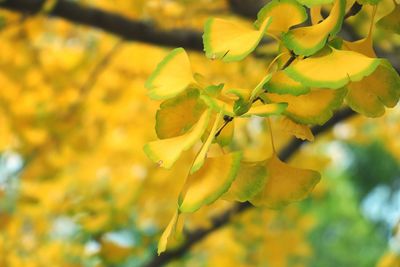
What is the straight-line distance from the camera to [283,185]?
0.46 meters

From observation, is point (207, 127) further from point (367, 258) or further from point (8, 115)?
point (367, 258)

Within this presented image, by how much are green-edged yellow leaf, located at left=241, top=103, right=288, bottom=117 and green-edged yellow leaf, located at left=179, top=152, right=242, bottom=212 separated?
33 mm

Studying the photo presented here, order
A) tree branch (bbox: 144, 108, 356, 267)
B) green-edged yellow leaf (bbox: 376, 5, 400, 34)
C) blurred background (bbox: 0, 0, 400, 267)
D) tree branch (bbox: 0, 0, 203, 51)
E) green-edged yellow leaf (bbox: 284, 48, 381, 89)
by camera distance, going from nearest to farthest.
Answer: green-edged yellow leaf (bbox: 284, 48, 381, 89)
green-edged yellow leaf (bbox: 376, 5, 400, 34)
tree branch (bbox: 0, 0, 203, 51)
blurred background (bbox: 0, 0, 400, 267)
tree branch (bbox: 144, 108, 356, 267)

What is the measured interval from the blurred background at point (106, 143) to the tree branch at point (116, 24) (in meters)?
0.02

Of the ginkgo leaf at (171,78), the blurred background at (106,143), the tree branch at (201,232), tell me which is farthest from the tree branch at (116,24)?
the ginkgo leaf at (171,78)

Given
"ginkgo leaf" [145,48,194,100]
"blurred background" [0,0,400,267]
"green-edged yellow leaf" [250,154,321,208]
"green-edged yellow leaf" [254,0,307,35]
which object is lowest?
"blurred background" [0,0,400,267]

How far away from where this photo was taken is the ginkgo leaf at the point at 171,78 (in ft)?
1.39

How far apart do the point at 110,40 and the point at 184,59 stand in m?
1.72

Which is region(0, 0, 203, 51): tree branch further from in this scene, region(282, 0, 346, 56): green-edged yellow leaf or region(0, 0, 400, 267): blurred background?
region(282, 0, 346, 56): green-edged yellow leaf

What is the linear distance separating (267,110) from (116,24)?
94 cm

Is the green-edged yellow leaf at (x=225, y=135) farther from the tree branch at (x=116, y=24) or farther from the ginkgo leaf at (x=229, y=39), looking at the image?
the tree branch at (x=116, y=24)

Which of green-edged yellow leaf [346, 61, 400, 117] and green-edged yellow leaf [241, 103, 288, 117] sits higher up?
green-edged yellow leaf [241, 103, 288, 117]

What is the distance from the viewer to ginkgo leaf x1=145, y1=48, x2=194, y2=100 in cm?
42

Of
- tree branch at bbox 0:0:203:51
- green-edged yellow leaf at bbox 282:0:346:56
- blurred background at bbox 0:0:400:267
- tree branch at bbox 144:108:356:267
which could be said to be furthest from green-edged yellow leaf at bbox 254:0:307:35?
tree branch at bbox 144:108:356:267
